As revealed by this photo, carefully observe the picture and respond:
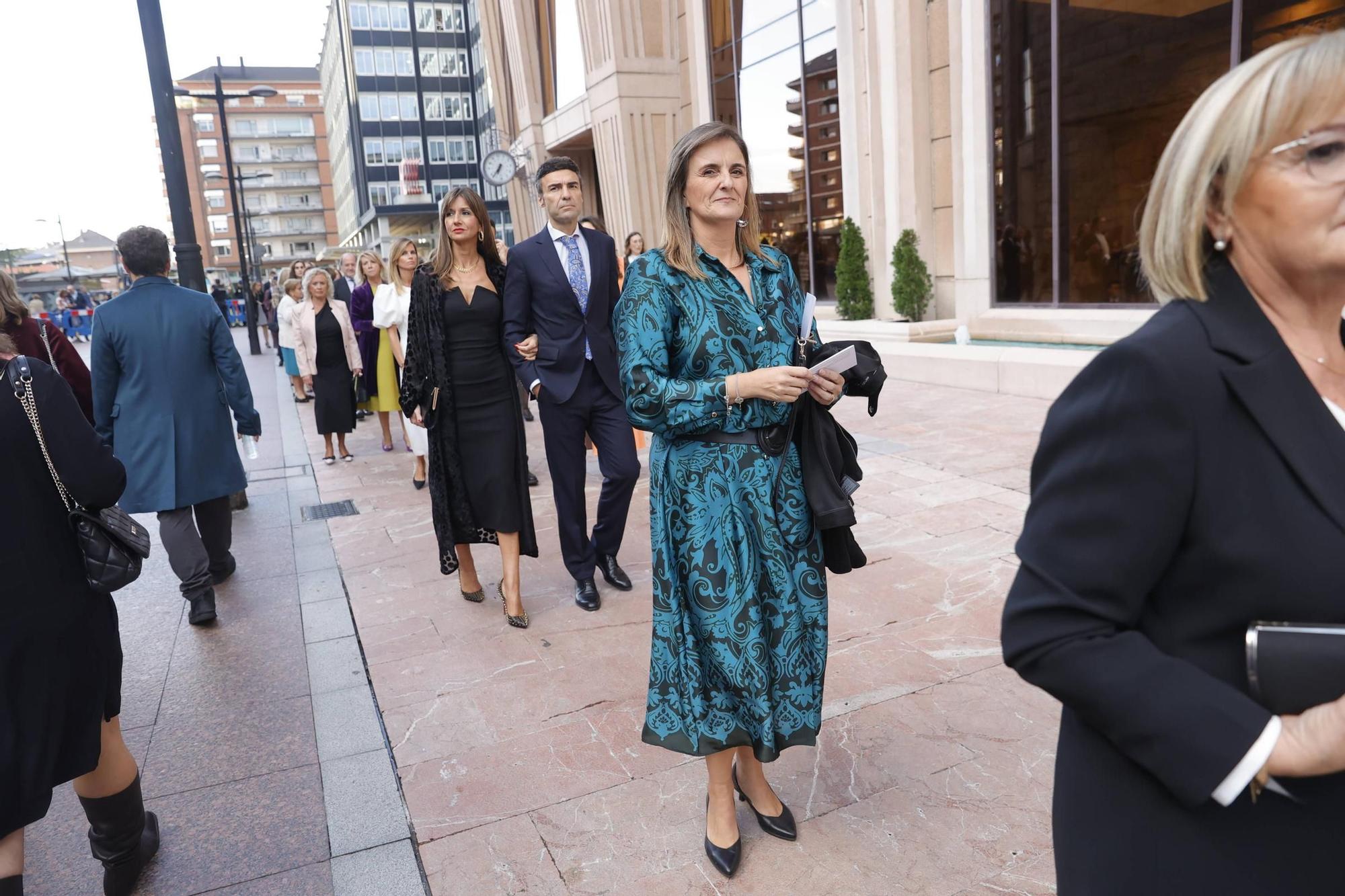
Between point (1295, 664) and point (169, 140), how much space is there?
8617mm

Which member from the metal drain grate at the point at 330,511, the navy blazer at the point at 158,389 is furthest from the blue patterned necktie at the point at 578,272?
the metal drain grate at the point at 330,511

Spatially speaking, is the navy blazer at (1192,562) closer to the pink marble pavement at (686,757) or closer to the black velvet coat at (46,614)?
the pink marble pavement at (686,757)

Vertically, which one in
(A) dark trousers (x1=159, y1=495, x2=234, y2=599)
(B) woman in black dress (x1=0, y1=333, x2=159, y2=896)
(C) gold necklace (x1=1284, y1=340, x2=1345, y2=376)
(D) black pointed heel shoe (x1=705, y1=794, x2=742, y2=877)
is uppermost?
(C) gold necklace (x1=1284, y1=340, x2=1345, y2=376)

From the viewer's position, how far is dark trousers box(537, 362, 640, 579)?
Answer: 195 inches

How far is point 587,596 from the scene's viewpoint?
4918mm

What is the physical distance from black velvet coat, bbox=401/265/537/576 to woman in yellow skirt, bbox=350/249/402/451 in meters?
4.62

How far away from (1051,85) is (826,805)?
10759mm

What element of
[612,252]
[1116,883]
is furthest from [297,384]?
[1116,883]

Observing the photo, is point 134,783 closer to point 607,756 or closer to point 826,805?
point 607,756

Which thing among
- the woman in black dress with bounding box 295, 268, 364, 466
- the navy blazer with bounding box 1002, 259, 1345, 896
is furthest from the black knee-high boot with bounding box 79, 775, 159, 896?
the woman in black dress with bounding box 295, 268, 364, 466

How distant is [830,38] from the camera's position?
14922mm

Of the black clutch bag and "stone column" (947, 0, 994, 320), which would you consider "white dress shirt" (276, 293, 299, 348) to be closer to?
"stone column" (947, 0, 994, 320)

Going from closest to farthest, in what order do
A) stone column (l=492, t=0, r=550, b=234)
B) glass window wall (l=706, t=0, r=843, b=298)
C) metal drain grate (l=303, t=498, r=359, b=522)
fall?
metal drain grate (l=303, t=498, r=359, b=522)
glass window wall (l=706, t=0, r=843, b=298)
stone column (l=492, t=0, r=550, b=234)

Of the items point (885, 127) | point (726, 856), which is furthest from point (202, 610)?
point (885, 127)
